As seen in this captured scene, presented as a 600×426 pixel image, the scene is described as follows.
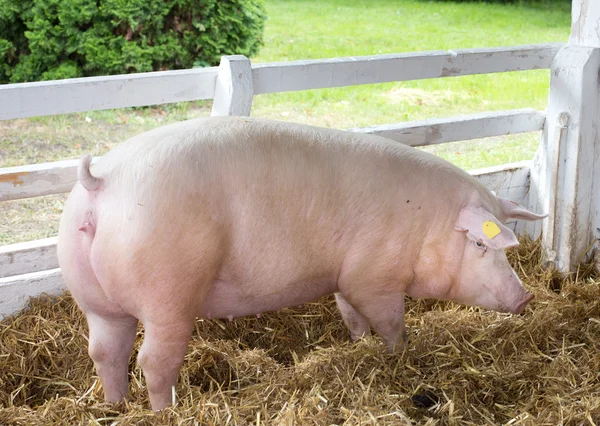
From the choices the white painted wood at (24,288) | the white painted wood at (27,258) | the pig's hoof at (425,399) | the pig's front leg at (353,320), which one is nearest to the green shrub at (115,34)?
the white painted wood at (27,258)

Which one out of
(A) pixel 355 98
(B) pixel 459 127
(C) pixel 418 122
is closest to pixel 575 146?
(B) pixel 459 127

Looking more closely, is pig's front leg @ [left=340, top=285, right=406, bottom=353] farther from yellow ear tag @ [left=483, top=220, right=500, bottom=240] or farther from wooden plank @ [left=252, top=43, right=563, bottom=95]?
wooden plank @ [left=252, top=43, right=563, bottom=95]

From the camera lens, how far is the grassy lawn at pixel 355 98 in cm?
702

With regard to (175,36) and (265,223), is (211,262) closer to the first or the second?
(265,223)

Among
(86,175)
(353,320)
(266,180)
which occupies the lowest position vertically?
(353,320)

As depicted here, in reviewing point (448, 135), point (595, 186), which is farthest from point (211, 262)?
point (595, 186)

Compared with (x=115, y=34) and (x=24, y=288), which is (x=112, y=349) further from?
(x=115, y=34)

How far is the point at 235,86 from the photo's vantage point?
3840 mm

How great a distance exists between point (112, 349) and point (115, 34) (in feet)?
20.0

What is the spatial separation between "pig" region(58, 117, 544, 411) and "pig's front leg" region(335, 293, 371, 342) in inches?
11.1

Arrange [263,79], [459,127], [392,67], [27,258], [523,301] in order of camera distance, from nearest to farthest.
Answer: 1. [523,301]
2. [27,258]
3. [263,79]
4. [392,67]
5. [459,127]

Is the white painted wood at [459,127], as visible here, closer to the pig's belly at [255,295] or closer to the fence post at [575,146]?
the fence post at [575,146]

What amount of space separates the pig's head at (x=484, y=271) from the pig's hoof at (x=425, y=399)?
59cm

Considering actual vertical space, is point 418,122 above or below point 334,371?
above
